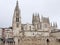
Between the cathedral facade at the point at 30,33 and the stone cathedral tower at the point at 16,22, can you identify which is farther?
the stone cathedral tower at the point at 16,22

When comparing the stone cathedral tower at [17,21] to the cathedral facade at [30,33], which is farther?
the stone cathedral tower at [17,21]

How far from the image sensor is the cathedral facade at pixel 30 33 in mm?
50228

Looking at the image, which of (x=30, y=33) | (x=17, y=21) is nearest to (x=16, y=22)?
(x=17, y=21)

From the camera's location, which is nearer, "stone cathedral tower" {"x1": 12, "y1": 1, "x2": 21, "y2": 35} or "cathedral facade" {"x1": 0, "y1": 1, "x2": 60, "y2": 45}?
"cathedral facade" {"x1": 0, "y1": 1, "x2": 60, "y2": 45}

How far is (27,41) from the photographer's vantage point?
50.5 m

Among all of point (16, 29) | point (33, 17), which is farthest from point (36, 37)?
point (33, 17)

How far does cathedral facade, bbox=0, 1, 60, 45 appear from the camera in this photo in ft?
165

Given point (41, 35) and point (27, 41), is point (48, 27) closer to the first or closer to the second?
point (41, 35)

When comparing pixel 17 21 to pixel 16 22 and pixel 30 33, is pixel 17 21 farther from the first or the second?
pixel 30 33

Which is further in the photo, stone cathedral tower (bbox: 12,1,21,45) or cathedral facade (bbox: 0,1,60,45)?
stone cathedral tower (bbox: 12,1,21,45)

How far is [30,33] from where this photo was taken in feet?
175

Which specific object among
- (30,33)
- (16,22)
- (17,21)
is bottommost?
(30,33)

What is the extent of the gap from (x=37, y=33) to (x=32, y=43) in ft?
14.0

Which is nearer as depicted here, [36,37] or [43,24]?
[36,37]
